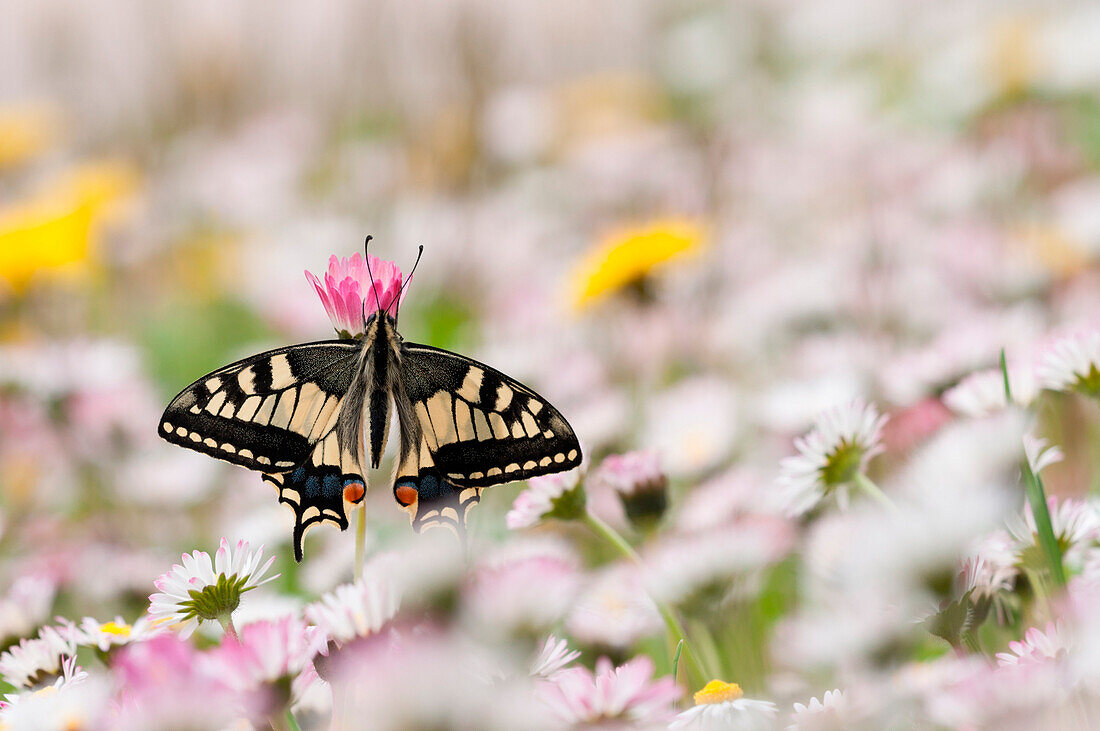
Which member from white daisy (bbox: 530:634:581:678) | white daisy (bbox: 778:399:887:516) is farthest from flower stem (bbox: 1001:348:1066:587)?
white daisy (bbox: 530:634:581:678)

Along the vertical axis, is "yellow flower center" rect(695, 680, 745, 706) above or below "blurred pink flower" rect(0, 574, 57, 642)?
below

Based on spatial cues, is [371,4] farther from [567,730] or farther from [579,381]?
[567,730]

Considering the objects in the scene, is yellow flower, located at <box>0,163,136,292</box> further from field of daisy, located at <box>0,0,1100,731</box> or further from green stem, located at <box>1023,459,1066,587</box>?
green stem, located at <box>1023,459,1066,587</box>

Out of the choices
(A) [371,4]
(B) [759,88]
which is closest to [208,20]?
(A) [371,4]

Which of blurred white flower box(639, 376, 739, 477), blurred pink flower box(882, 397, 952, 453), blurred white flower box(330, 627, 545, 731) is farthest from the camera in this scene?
blurred white flower box(639, 376, 739, 477)

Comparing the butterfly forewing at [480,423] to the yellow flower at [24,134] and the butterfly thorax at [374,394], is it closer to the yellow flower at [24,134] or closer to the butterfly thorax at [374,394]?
the butterfly thorax at [374,394]

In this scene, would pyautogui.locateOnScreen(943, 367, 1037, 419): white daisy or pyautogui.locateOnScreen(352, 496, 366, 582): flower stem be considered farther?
pyautogui.locateOnScreen(943, 367, 1037, 419): white daisy

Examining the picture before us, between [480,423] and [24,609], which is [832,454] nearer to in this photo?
[480,423]

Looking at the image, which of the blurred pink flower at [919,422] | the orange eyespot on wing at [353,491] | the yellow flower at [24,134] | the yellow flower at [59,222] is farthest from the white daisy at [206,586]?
the yellow flower at [24,134]

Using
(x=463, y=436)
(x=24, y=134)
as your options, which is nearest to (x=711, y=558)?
(x=463, y=436)
